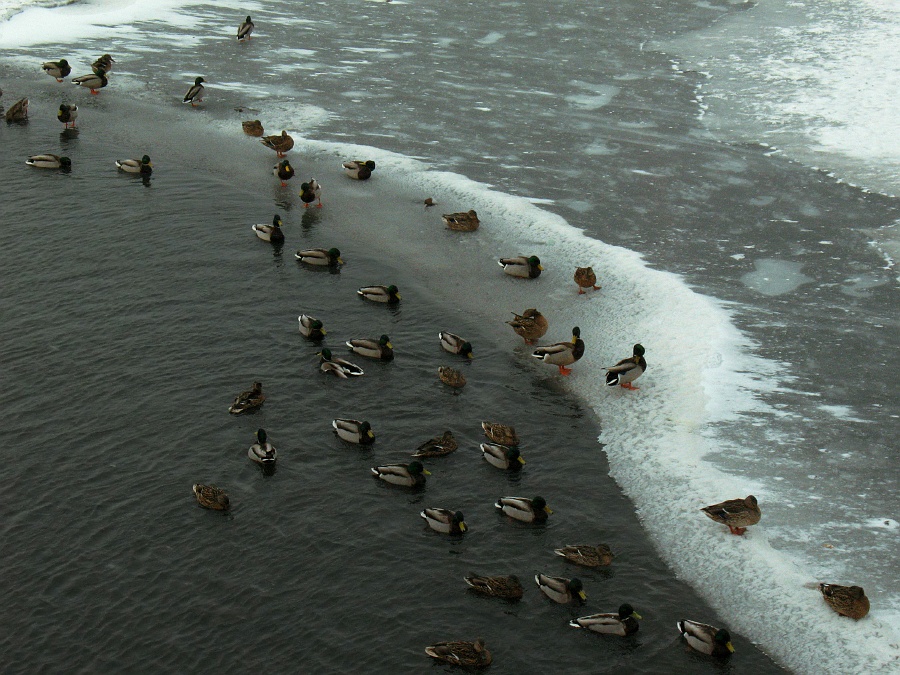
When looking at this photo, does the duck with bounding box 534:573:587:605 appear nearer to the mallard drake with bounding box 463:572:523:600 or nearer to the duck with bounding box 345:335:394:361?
the mallard drake with bounding box 463:572:523:600

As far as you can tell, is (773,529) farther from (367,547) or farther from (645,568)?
(367,547)

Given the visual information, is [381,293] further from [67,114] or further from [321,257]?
[67,114]

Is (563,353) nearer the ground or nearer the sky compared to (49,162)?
nearer the ground

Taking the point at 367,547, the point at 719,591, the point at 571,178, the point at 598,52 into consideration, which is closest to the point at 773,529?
the point at 719,591

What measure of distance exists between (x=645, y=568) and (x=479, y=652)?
2798mm

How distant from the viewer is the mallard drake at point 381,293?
1862 cm

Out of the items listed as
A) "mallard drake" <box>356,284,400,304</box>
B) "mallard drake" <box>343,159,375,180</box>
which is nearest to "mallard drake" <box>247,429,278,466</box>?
"mallard drake" <box>356,284,400,304</box>

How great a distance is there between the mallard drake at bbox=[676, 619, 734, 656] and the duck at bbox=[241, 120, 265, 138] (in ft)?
58.3

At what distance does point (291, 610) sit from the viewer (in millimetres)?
11766

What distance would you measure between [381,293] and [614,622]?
8.89 meters

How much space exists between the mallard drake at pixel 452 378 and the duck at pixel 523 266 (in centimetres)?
371

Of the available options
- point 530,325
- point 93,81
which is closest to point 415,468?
point 530,325

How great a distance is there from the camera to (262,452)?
14.2 meters

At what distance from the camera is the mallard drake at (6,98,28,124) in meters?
25.9
